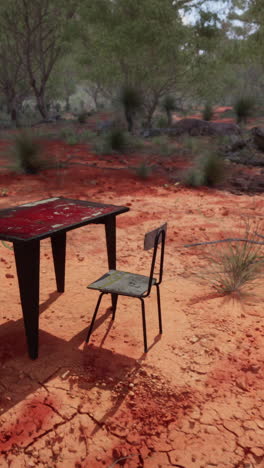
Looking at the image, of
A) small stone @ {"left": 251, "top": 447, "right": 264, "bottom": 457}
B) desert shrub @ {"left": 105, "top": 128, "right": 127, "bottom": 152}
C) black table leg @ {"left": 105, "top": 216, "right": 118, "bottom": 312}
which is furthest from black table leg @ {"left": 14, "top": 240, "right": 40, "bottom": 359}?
desert shrub @ {"left": 105, "top": 128, "right": 127, "bottom": 152}


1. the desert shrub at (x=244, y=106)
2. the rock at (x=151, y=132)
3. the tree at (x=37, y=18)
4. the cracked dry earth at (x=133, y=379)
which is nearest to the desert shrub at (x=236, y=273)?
the cracked dry earth at (x=133, y=379)

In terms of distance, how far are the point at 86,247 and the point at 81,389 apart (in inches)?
111

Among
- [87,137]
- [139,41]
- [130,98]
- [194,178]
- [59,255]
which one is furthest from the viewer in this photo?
[130,98]

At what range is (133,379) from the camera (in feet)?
8.48

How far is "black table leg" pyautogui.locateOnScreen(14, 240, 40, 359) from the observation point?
2.53m

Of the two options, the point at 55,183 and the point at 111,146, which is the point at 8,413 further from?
the point at 111,146

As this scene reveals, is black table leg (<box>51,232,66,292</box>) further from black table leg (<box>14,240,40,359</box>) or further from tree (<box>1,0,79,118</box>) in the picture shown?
tree (<box>1,0,79,118</box>)

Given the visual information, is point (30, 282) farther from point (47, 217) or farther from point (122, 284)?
point (122, 284)

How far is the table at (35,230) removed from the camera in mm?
2527

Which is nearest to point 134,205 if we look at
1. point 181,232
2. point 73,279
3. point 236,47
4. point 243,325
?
point 181,232

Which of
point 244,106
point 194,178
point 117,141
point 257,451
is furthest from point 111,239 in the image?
point 244,106

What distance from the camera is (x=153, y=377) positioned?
2.61 m

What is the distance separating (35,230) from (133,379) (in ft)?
3.99

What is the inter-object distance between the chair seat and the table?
386 mm
